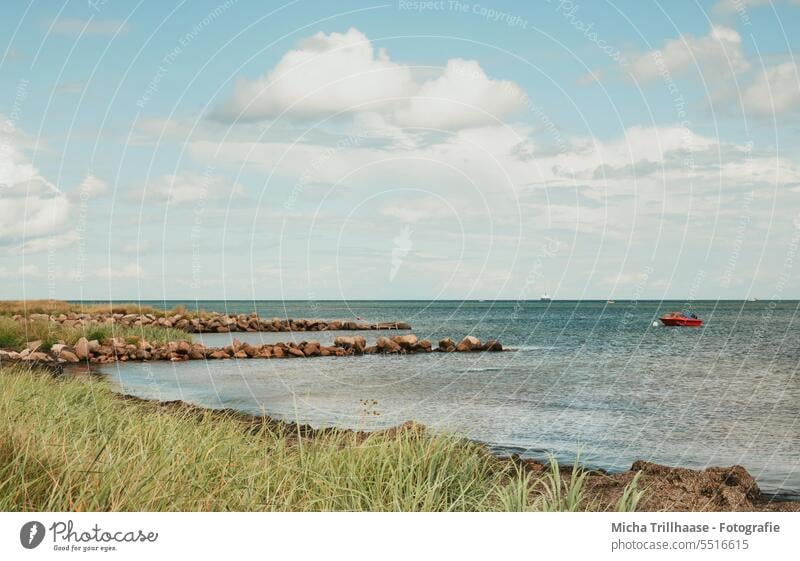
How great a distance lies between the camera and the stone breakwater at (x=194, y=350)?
2048 cm

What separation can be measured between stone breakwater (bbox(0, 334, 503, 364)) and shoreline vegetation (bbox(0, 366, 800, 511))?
12.6 m

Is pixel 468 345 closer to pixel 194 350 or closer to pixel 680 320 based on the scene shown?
pixel 194 350

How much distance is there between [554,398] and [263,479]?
44.8 ft

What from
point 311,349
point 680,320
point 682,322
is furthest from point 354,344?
point 682,322

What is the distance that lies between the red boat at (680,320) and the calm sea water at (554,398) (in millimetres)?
22728

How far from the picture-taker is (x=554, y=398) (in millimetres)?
18656

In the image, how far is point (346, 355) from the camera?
27.7 m

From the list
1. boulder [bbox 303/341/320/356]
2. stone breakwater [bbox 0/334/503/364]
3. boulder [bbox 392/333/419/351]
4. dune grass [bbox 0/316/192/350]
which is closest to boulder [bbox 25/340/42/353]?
stone breakwater [bbox 0/334/503/364]

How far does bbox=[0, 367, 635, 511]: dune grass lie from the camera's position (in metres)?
5.01
